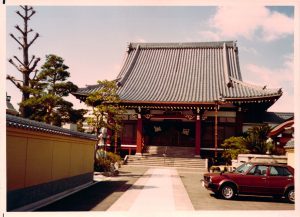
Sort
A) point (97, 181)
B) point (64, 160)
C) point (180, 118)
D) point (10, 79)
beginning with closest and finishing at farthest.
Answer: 1. point (64, 160)
2. point (97, 181)
3. point (10, 79)
4. point (180, 118)

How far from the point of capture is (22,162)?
33.1 ft

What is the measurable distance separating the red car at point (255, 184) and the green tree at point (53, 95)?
15.0 m

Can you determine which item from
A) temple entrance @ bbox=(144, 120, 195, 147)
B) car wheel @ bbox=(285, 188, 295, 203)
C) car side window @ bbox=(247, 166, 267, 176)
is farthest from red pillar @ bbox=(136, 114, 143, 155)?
car wheel @ bbox=(285, 188, 295, 203)

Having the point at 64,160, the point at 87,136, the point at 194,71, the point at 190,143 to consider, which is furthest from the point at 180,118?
the point at 64,160

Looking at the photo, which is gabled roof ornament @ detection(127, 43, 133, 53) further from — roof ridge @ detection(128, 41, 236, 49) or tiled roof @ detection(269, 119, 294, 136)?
tiled roof @ detection(269, 119, 294, 136)

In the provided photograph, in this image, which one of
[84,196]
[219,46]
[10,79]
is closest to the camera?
[84,196]

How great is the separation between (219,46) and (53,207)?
30202mm

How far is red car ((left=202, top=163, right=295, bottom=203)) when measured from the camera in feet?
41.6

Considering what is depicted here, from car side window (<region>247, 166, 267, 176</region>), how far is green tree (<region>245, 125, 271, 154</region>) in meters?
9.34

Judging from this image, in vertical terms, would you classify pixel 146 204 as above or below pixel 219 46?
below

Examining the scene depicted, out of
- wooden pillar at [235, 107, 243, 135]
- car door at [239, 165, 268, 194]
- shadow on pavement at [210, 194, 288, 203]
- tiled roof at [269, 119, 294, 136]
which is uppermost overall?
wooden pillar at [235, 107, 243, 135]

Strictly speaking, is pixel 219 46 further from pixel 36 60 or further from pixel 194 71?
pixel 36 60

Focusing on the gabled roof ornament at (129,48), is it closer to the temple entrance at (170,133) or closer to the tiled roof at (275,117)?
the temple entrance at (170,133)

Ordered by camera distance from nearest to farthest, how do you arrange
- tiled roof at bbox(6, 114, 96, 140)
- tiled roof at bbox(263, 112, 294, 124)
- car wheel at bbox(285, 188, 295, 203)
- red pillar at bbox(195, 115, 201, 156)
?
1. tiled roof at bbox(6, 114, 96, 140)
2. car wheel at bbox(285, 188, 295, 203)
3. red pillar at bbox(195, 115, 201, 156)
4. tiled roof at bbox(263, 112, 294, 124)
